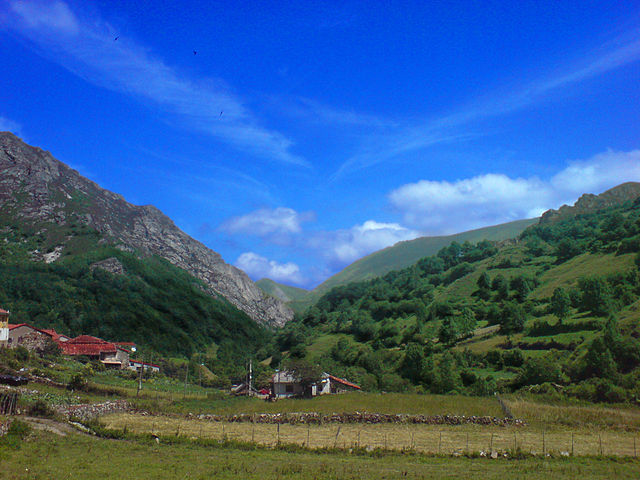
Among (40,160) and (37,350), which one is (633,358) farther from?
(40,160)

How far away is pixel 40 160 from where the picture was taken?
19125 centimetres

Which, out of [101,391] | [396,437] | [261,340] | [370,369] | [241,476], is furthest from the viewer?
[261,340]

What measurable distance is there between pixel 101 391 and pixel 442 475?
42209 mm

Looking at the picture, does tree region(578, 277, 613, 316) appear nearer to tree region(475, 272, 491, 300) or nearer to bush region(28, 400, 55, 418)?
tree region(475, 272, 491, 300)

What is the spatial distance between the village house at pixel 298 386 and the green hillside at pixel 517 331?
10053 mm

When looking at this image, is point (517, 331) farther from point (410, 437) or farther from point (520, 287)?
point (410, 437)

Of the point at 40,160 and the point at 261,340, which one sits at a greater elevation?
the point at 40,160

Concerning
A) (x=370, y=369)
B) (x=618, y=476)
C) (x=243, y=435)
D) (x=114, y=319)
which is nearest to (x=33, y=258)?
(x=114, y=319)

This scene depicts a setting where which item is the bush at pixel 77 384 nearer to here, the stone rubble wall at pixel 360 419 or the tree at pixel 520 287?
the stone rubble wall at pixel 360 419

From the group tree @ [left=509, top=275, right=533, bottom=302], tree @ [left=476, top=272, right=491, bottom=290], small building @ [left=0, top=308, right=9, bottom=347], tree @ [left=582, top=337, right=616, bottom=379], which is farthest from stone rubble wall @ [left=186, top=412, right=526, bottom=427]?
tree @ [left=476, top=272, right=491, bottom=290]

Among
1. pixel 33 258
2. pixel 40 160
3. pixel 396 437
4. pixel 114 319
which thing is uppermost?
pixel 40 160

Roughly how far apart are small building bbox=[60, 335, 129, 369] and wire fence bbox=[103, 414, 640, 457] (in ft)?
167

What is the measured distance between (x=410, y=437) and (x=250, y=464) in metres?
13.0

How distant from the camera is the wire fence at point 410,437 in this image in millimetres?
25766
